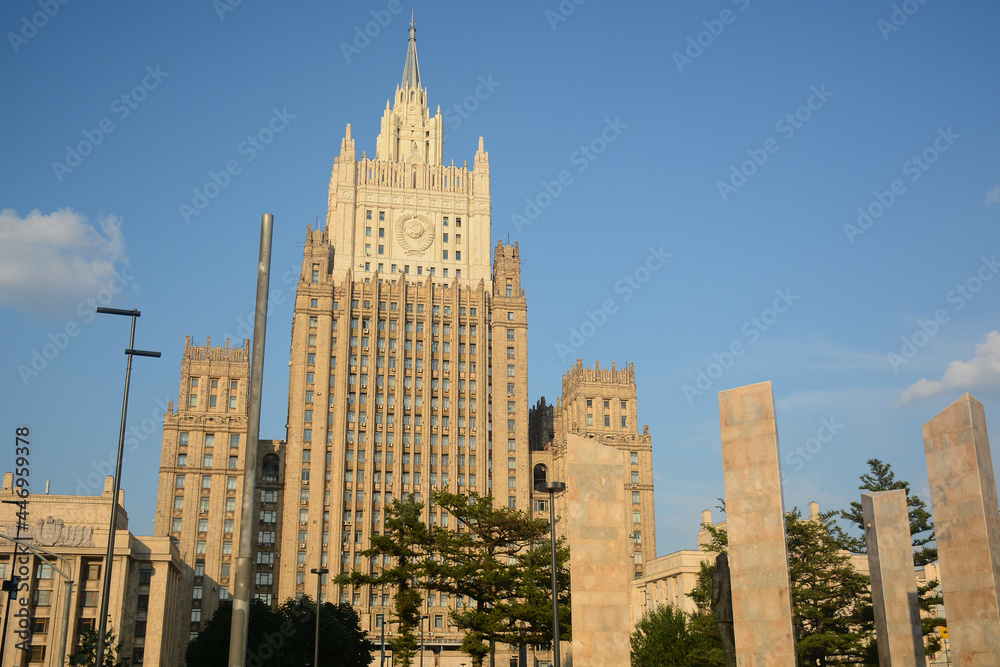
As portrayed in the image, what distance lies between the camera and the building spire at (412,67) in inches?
5037

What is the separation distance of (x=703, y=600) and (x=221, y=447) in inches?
2456

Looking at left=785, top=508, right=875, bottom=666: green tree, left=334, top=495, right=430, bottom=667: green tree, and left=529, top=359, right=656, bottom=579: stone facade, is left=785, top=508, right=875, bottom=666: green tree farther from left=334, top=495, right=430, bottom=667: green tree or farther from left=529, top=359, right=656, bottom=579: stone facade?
left=529, top=359, right=656, bottom=579: stone facade

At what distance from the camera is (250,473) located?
16.7m

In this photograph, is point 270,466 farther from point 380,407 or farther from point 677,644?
point 677,644

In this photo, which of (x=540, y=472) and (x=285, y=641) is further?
(x=540, y=472)

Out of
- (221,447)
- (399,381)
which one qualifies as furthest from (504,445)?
(221,447)

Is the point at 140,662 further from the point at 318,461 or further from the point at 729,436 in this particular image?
the point at 729,436

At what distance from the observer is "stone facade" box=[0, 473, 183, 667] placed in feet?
242

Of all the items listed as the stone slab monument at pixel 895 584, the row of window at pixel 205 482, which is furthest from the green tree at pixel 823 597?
the row of window at pixel 205 482

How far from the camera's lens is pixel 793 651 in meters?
30.5

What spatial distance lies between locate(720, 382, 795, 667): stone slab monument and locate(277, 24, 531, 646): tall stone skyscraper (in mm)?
73696

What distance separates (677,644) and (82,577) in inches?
1816

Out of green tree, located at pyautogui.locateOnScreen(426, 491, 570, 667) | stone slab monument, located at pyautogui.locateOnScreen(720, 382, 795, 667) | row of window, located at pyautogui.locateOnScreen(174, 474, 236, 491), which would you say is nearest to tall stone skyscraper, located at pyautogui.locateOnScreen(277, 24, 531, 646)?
row of window, located at pyautogui.locateOnScreen(174, 474, 236, 491)

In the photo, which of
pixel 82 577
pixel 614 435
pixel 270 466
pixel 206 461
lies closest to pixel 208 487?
pixel 206 461
